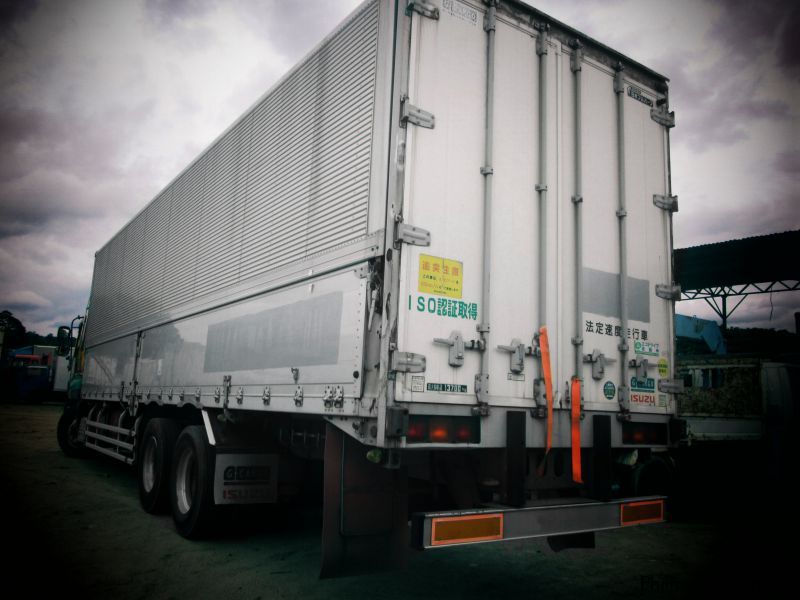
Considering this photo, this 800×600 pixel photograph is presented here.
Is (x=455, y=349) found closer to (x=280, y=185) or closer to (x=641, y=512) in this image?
(x=641, y=512)

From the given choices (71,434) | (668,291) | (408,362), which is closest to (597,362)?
(668,291)

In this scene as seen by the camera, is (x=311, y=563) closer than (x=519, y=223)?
No

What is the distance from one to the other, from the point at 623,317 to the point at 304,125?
301cm

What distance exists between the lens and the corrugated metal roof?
1752 cm

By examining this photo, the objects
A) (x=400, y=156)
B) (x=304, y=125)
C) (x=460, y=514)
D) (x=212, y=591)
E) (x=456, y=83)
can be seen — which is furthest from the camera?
(x=304, y=125)

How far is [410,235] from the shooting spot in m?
3.65

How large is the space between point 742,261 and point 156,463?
60.3 feet

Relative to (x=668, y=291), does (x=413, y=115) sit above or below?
above

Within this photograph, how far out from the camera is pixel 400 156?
3729mm

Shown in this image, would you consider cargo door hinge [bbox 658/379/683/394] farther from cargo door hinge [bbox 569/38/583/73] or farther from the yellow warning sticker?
cargo door hinge [bbox 569/38/583/73]

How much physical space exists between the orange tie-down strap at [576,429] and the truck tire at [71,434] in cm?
1114

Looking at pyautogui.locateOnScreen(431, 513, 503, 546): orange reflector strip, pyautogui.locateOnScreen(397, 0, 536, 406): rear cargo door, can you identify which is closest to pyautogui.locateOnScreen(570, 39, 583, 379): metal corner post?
pyautogui.locateOnScreen(397, 0, 536, 406): rear cargo door

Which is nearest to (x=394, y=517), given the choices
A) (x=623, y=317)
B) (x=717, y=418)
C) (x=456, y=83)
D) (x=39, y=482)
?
(x=623, y=317)

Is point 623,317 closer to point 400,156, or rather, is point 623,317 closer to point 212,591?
point 400,156
